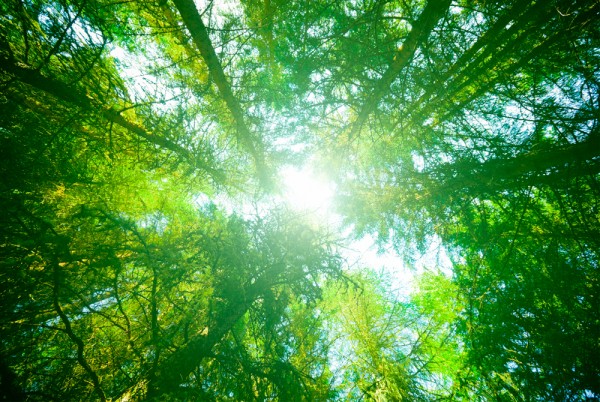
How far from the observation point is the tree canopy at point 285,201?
266 cm

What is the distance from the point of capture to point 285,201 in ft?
12.1

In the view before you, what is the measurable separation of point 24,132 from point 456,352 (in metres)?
13.9

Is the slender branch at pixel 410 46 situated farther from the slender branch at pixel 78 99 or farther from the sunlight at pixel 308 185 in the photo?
the slender branch at pixel 78 99

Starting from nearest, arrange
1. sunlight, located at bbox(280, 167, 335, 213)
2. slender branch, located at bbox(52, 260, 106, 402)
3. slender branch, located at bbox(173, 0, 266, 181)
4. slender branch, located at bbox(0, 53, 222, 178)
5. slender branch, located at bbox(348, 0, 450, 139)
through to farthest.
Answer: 1. slender branch, located at bbox(52, 260, 106, 402)
2. slender branch, located at bbox(348, 0, 450, 139)
3. slender branch, located at bbox(0, 53, 222, 178)
4. slender branch, located at bbox(173, 0, 266, 181)
5. sunlight, located at bbox(280, 167, 335, 213)

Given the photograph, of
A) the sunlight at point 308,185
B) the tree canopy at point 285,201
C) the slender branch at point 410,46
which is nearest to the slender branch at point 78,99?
the tree canopy at point 285,201

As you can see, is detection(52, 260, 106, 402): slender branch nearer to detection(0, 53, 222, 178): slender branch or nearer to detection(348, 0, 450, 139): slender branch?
detection(0, 53, 222, 178): slender branch

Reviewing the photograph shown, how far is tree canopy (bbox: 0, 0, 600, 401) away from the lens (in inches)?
105

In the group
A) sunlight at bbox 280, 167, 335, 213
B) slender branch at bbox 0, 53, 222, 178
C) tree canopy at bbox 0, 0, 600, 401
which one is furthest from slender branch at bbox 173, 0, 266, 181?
slender branch at bbox 0, 53, 222, 178

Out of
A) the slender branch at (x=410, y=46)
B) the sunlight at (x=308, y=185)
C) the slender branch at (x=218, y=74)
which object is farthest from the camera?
the sunlight at (x=308, y=185)

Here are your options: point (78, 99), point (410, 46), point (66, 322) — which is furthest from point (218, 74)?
point (66, 322)

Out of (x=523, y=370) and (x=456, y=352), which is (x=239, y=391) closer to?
(x=523, y=370)

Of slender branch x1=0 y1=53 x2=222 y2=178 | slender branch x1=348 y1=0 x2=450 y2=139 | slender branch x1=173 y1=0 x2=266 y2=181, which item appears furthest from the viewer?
slender branch x1=173 y1=0 x2=266 y2=181

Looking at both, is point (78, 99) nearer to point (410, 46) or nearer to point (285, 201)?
point (285, 201)

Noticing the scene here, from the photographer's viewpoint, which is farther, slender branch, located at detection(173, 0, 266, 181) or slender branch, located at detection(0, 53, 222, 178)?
slender branch, located at detection(173, 0, 266, 181)
